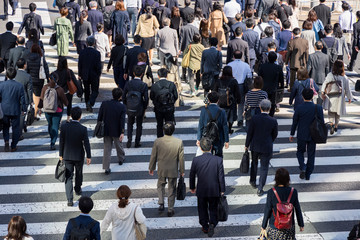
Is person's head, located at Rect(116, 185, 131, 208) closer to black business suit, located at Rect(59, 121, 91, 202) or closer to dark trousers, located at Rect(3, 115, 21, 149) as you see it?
black business suit, located at Rect(59, 121, 91, 202)

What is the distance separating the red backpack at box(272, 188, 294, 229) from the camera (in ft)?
28.6

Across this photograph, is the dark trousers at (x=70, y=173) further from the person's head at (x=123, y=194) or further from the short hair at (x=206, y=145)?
the person's head at (x=123, y=194)

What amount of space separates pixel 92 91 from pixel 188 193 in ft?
15.9

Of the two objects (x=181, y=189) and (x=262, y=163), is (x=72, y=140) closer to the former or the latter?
(x=181, y=189)

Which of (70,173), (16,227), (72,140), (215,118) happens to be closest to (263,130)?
(215,118)

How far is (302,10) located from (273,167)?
15.3 meters

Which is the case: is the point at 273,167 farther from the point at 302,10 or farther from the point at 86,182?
the point at 302,10

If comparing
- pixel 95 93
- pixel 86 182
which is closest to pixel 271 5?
pixel 95 93

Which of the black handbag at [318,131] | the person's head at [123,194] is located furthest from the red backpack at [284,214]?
the black handbag at [318,131]

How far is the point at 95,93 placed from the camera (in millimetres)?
15812

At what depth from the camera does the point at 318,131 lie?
12.0 m

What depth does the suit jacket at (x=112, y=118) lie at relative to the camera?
12.3 m

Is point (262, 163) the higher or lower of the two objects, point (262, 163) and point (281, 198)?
the lower

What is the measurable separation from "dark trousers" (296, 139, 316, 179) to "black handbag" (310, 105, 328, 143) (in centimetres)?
19
